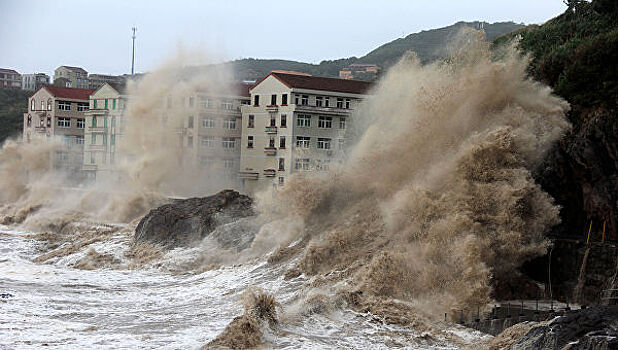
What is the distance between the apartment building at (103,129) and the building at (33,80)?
7590cm

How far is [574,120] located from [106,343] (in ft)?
50.4

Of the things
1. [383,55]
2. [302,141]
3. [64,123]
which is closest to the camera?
Answer: [302,141]

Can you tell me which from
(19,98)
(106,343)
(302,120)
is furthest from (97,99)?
(19,98)

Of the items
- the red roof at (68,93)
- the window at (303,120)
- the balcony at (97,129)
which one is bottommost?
the balcony at (97,129)

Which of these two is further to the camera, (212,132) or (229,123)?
(229,123)

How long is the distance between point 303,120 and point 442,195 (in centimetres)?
2402

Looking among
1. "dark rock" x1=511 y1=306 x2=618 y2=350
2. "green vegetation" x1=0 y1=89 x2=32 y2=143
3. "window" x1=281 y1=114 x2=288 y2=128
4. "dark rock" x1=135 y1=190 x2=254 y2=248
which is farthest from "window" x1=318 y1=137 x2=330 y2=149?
"green vegetation" x1=0 y1=89 x2=32 y2=143

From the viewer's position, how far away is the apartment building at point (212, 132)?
163 feet

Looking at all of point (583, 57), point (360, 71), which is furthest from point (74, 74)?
point (583, 57)

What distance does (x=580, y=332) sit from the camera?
1438 cm

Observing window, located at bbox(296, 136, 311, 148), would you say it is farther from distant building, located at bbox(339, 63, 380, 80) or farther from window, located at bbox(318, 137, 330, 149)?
distant building, located at bbox(339, 63, 380, 80)

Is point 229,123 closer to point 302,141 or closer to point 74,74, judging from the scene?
point 302,141

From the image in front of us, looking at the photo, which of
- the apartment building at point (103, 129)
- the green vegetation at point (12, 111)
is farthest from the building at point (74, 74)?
the apartment building at point (103, 129)

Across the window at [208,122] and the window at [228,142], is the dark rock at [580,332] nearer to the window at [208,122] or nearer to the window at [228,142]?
the window at [228,142]
